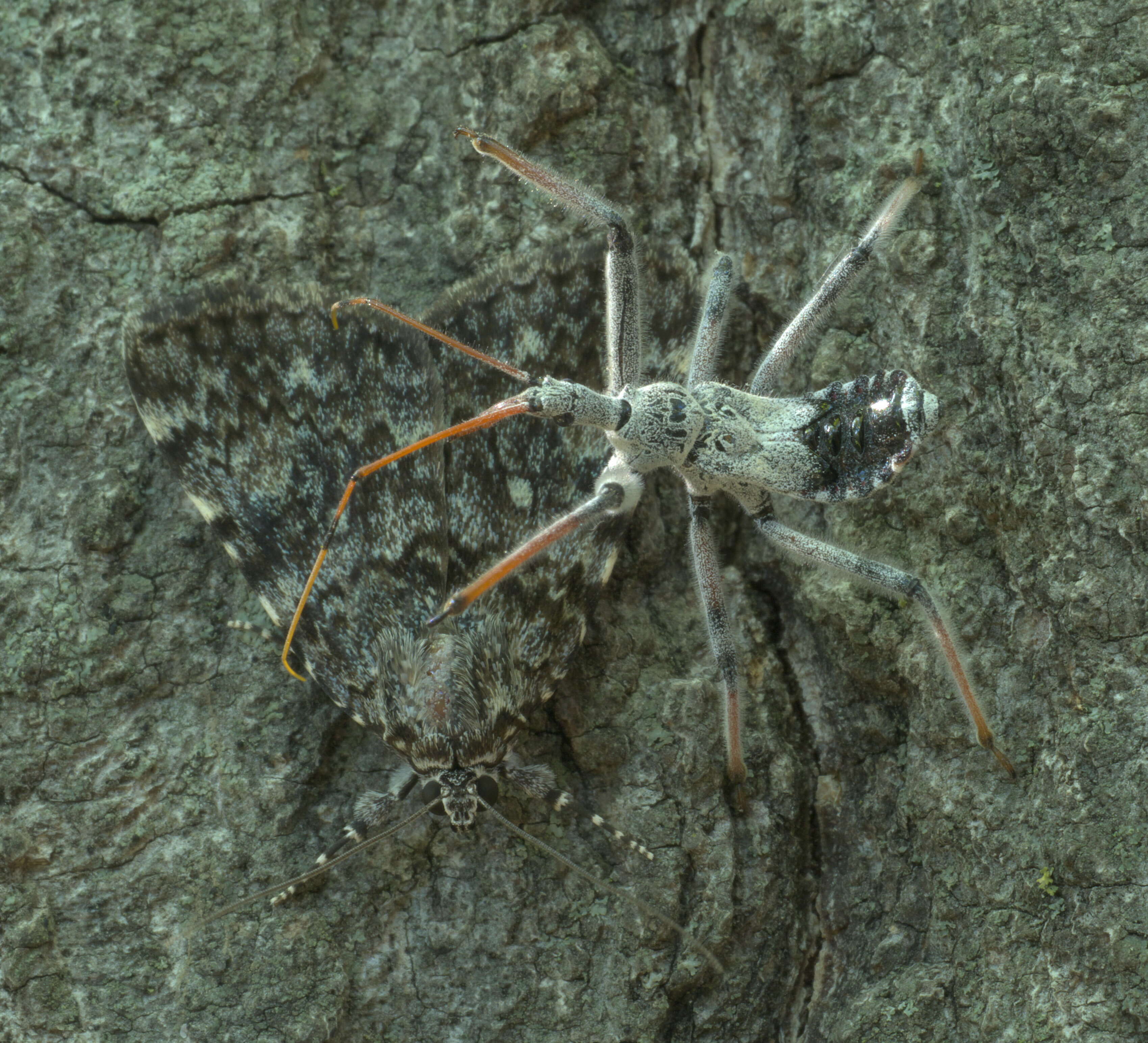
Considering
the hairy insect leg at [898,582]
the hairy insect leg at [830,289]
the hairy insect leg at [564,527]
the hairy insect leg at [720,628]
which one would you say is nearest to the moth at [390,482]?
the hairy insect leg at [564,527]

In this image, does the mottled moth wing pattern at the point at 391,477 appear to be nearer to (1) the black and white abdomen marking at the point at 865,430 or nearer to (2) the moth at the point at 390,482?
(2) the moth at the point at 390,482

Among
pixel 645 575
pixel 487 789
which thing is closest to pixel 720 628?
pixel 645 575

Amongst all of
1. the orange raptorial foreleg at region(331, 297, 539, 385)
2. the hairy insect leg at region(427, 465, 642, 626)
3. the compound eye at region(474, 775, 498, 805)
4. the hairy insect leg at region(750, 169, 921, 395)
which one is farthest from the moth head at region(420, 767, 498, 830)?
the hairy insect leg at region(750, 169, 921, 395)

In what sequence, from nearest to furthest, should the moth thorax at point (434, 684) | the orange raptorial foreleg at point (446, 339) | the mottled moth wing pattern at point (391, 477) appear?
1. the orange raptorial foreleg at point (446, 339)
2. the moth thorax at point (434, 684)
3. the mottled moth wing pattern at point (391, 477)

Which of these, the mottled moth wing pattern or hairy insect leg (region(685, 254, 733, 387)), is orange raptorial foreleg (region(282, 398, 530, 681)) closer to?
the mottled moth wing pattern

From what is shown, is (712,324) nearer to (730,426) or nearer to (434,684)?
(730,426)

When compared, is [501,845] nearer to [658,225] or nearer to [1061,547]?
[1061,547]
